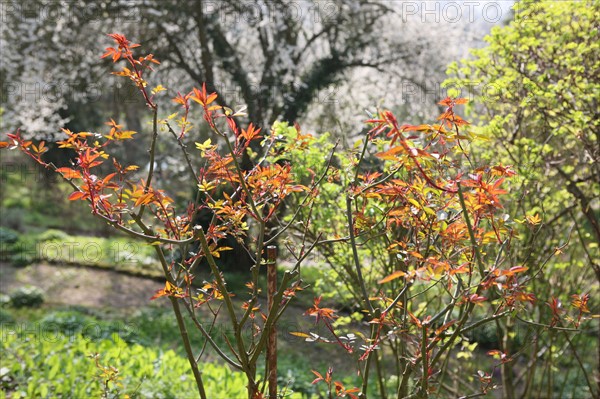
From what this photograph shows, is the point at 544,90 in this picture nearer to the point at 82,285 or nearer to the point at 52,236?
the point at 82,285

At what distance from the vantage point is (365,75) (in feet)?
36.3

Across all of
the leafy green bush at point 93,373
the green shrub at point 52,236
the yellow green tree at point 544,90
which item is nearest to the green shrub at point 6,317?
the leafy green bush at point 93,373

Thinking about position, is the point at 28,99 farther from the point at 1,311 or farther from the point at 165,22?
the point at 1,311

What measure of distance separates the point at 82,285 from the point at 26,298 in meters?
1.44

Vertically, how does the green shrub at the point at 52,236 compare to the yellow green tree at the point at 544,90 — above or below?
above

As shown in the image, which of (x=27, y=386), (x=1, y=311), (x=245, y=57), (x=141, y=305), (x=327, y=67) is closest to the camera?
(x=27, y=386)

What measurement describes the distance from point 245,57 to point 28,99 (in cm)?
366

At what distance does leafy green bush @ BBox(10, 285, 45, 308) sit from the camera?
8.27m

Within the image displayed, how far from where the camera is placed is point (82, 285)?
9758 millimetres

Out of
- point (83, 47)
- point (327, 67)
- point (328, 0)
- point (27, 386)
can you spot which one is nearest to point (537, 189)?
point (27, 386)

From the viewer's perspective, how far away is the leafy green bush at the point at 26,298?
8.27 m

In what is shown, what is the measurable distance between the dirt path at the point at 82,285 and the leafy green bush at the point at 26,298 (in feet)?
1.05

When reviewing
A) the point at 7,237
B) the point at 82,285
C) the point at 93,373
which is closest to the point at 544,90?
the point at 93,373

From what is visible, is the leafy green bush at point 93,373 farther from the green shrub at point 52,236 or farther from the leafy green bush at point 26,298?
the green shrub at point 52,236
